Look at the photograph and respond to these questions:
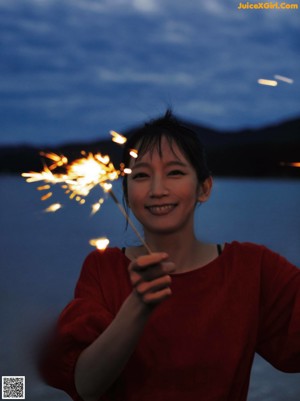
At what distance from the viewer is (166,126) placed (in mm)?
2877

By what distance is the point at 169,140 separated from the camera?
2.79m

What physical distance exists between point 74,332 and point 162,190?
0.69m

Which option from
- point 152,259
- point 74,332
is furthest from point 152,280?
point 74,332

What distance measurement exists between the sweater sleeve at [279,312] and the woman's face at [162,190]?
18.4 inches

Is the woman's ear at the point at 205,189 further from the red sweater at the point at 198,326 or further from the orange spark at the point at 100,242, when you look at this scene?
the orange spark at the point at 100,242

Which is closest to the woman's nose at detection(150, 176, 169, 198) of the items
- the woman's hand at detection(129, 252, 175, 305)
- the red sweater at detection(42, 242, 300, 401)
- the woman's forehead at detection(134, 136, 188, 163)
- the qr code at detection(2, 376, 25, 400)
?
the woman's forehead at detection(134, 136, 188, 163)

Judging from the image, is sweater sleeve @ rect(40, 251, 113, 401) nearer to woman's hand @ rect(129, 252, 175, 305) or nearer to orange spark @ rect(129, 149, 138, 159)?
woman's hand @ rect(129, 252, 175, 305)

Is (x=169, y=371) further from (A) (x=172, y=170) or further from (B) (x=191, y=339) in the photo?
(A) (x=172, y=170)

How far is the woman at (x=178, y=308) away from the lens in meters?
2.56

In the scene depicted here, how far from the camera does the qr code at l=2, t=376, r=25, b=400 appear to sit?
3496mm

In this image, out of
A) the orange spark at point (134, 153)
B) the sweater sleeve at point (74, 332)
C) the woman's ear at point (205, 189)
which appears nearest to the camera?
the sweater sleeve at point (74, 332)

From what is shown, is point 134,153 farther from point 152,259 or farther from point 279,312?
point 279,312

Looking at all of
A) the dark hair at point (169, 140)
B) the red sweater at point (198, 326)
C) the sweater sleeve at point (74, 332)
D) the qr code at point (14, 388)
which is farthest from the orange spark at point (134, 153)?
the qr code at point (14, 388)

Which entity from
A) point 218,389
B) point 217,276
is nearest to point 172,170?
point 217,276
